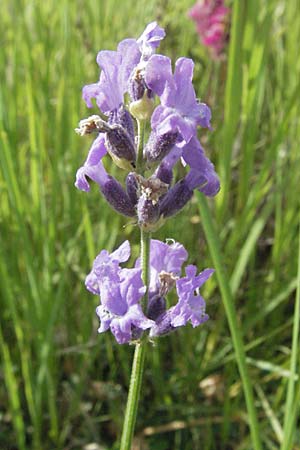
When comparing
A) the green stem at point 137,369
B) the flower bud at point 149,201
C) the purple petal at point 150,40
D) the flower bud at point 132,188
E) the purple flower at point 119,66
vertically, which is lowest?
the green stem at point 137,369

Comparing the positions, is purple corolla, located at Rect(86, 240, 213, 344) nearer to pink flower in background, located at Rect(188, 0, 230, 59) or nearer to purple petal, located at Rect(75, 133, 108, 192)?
purple petal, located at Rect(75, 133, 108, 192)

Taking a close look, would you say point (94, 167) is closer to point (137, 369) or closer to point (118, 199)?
point (118, 199)

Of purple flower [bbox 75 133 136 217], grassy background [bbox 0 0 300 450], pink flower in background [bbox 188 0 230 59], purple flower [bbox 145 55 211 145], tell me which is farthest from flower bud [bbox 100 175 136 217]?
pink flower in background [bbox 188 0 230 59]

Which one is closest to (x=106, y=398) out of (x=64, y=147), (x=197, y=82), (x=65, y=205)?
(x=65, y=205)

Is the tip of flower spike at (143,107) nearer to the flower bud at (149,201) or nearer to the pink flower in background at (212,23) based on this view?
the flower bud at (149,201)

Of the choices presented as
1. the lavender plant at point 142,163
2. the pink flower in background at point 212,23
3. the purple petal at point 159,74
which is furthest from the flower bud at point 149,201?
the pink flower in background at point 212,23

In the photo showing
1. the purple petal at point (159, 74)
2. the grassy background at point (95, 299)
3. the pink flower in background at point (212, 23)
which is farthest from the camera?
the pink flower in background at point (212, 23)

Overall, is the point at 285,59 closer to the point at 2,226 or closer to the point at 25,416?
the point at 2,226

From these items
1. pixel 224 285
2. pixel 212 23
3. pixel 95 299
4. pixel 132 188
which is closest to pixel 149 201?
pixel 132 188
